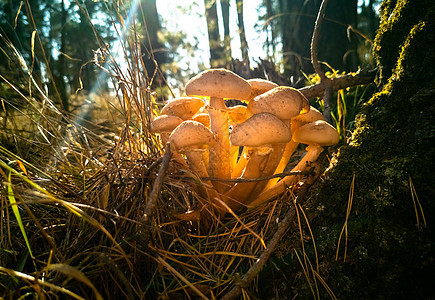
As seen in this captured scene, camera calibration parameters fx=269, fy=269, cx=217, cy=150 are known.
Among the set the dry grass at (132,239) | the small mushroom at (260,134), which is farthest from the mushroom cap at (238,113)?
the dry grass at (132,239)

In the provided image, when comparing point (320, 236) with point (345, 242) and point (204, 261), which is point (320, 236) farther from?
point (204, 261)

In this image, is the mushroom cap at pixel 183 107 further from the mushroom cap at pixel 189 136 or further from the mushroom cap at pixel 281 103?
the mushroom cap at pixel 281 103

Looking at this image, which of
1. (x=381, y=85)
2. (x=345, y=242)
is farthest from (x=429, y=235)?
(x=381, y=85)

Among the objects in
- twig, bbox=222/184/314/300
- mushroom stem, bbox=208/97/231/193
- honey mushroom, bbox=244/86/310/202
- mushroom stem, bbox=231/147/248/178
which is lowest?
twig, bbox=222/184/314/300

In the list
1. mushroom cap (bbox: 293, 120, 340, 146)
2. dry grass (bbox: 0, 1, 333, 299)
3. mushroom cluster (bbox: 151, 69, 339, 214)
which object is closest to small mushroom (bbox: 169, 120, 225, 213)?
mushroom cluster (bbox: 151, 69, 339, 214)

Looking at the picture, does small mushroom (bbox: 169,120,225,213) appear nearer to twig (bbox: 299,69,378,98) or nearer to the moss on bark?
the moss on bark

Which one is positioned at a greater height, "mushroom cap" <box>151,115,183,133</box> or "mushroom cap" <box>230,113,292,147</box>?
"mushroom cap" <box>151,115,183,133</box>
